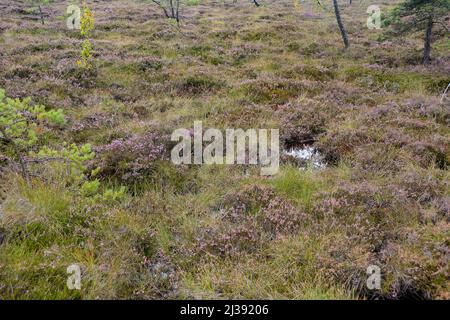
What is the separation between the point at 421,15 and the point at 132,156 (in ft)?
42.6

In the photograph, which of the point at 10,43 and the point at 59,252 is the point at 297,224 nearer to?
the point at 59,252

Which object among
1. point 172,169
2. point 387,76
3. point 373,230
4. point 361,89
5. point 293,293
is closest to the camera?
point 293,293

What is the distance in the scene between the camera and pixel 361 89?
11711mm

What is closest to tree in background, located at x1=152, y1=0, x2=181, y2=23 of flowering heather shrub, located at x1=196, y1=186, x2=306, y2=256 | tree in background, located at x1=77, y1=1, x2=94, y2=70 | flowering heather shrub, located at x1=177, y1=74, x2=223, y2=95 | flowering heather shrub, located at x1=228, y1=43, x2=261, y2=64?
flowering heather shrub, located at x1=228, y1=43, x2=261, y2=64

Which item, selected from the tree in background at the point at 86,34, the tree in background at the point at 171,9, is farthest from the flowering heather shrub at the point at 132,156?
the tree in background at the point at 171,9

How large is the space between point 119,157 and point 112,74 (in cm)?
739

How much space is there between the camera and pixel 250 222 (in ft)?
17.1

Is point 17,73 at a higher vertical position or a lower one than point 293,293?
higher

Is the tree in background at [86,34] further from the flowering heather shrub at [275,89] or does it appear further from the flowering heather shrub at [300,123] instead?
the flowering heather shrub at [300,123]

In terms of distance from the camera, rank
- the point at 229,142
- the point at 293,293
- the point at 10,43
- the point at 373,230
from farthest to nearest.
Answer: the point at 10,43, the point at 229,142, the point at 373,230, the point at 293,293

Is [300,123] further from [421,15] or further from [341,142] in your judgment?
[421,15]

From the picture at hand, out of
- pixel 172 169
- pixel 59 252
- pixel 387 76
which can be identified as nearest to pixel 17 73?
pixel 172 169

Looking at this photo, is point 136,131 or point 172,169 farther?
point 136,131

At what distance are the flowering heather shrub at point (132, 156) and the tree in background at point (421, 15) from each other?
1188cm
